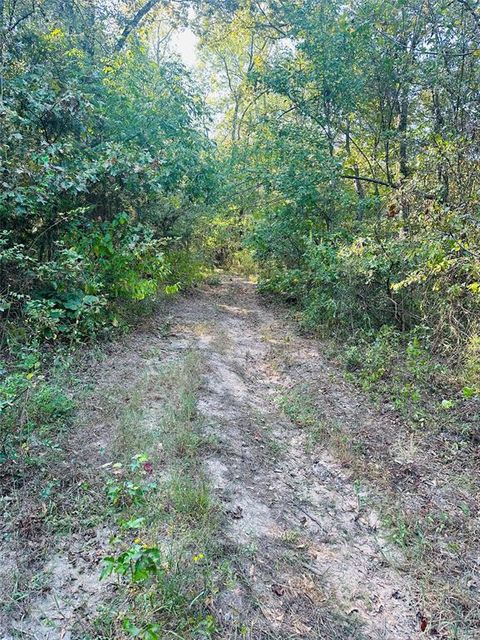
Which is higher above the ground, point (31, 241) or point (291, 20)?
point (291, 20)

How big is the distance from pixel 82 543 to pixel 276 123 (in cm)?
800

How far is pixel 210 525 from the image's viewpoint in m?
2.35

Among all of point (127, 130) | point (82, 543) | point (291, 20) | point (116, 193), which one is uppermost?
point (291, 20)

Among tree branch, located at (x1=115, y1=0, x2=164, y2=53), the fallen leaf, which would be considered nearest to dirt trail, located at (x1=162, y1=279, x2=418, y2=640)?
the fallen leaf

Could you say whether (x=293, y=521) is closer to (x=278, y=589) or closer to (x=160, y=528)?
(x=278, y=589)

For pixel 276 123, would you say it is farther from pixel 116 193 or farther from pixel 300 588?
pixel 300 588

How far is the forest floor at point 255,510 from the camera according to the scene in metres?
1.92

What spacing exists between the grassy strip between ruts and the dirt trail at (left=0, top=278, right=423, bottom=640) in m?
0.11

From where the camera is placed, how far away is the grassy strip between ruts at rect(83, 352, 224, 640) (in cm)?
173

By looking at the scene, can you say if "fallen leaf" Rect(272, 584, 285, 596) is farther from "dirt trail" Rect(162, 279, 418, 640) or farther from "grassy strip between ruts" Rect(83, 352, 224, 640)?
"grassy strip between ruts" Rect(83, 352, 224, 640)

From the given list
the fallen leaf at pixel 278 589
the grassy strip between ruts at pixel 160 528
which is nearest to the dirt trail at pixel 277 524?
the fallen leaf at pixel 278 589

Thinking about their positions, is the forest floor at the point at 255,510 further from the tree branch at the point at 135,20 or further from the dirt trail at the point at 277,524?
the tree branch at the point at 135,20

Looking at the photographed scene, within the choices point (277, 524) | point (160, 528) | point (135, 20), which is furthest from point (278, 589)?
point (135, 20)

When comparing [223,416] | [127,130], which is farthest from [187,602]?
[127,130]
